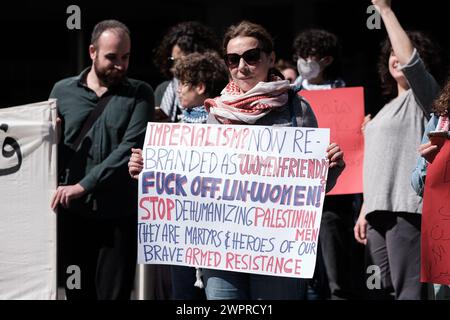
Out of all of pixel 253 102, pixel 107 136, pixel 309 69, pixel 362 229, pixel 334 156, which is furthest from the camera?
pixel 309 69

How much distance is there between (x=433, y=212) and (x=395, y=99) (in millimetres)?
1297

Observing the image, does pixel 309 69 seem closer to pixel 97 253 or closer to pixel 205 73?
pixel 205 73

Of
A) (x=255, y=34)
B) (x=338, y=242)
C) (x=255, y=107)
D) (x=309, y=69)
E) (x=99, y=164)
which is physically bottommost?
(x=338, y=242)

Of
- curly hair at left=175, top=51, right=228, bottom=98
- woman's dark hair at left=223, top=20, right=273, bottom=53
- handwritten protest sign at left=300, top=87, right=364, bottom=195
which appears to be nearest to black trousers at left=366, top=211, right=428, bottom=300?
handwritten protest sign at left=300, top=87, right=364, bottom=195

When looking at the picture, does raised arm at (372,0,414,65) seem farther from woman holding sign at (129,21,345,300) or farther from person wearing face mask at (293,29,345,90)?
person wearing face mask at (293,29,345,90)

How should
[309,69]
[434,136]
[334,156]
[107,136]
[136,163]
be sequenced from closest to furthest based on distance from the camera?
[434,136] → [334,156] → [136,163] → [107,136] → [309,69]

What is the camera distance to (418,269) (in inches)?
239

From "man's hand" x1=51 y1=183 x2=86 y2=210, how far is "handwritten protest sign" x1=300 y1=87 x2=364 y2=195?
5.62 feet

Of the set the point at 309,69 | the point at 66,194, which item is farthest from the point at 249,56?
the point at 309,69

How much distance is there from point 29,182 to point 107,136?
0.52 metres

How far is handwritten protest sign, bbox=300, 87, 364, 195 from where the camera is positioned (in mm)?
6965

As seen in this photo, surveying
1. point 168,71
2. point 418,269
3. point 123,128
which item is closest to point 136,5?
point 168,71

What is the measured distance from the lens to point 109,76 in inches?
250

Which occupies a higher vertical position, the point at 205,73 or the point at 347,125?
the point at 205,73
